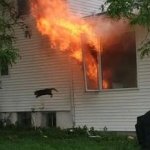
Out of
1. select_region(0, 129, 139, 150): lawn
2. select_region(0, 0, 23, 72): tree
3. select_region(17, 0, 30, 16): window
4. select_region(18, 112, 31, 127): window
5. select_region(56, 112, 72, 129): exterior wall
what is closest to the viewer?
select_region(0, 129, 139, 150): lawn

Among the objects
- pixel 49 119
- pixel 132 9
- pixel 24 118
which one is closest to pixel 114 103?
pixel 49 119

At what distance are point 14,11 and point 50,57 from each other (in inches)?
83.8

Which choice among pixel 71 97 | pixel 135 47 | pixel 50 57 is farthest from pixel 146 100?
pixel 50 57

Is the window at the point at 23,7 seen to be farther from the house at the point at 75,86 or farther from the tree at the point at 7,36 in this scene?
the tree at the point at 7,36

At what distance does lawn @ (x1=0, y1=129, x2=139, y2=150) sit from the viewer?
12.7 metres

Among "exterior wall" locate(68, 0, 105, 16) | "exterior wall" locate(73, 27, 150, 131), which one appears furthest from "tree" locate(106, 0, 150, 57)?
"exterior wall" locate(68, 0, 105, 16)

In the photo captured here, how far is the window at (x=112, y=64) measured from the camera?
15211mm

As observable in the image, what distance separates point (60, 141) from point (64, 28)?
13.2ft

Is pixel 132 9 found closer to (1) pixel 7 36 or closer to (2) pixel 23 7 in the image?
(1) pixel 7 36

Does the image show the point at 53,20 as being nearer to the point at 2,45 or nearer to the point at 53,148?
the point at 2,45

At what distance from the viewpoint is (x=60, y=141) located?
13.9m

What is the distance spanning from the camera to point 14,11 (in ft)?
59.3

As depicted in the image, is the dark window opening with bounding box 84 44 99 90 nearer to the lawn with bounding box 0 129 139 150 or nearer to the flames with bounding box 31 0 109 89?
the flames with bounding box 31 0 109 89

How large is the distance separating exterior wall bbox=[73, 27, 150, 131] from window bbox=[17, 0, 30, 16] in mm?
2946
